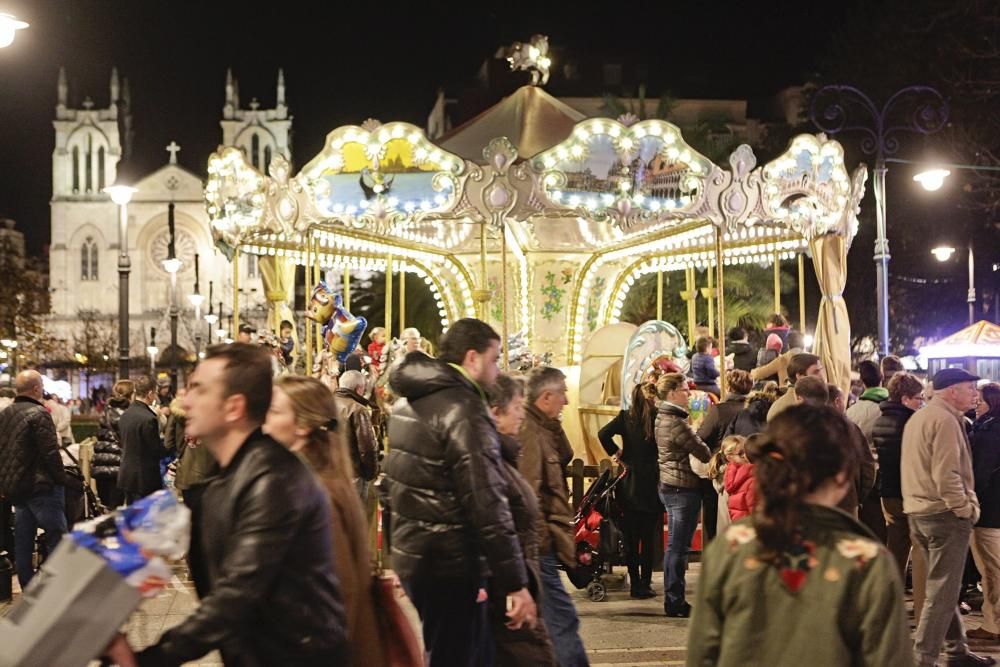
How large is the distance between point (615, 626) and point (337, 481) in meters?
4.75

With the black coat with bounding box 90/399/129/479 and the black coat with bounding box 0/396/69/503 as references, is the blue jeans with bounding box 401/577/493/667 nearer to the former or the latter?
the black coat with bounding box 0/396/69/503

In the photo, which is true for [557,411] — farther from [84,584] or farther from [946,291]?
[946,291]

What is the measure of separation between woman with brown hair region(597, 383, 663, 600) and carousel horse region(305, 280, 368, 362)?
5.59 m

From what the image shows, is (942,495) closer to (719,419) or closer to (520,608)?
(719,419)

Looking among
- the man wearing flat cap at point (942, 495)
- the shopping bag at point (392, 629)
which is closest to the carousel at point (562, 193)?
the man wearing flat cap at point (942, 495)

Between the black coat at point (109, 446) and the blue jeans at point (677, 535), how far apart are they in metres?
6.72

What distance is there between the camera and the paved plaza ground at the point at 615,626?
7.97 m

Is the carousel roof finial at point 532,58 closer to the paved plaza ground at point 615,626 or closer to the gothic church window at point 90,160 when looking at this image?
the paved plaza ground at point 615,626

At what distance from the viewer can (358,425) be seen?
10.2 m

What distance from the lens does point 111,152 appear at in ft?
330

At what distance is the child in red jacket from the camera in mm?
8026

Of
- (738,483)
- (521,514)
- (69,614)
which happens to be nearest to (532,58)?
(738,483)

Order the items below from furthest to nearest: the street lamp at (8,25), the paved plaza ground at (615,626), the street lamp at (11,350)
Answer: the street lamp at (11,350)
the street lamp at (8,25)
the paved plaza ground at (615,626)

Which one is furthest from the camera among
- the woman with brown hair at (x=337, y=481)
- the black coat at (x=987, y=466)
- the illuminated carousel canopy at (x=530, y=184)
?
the illuminated carousel canopy at (x=530, y=184)
